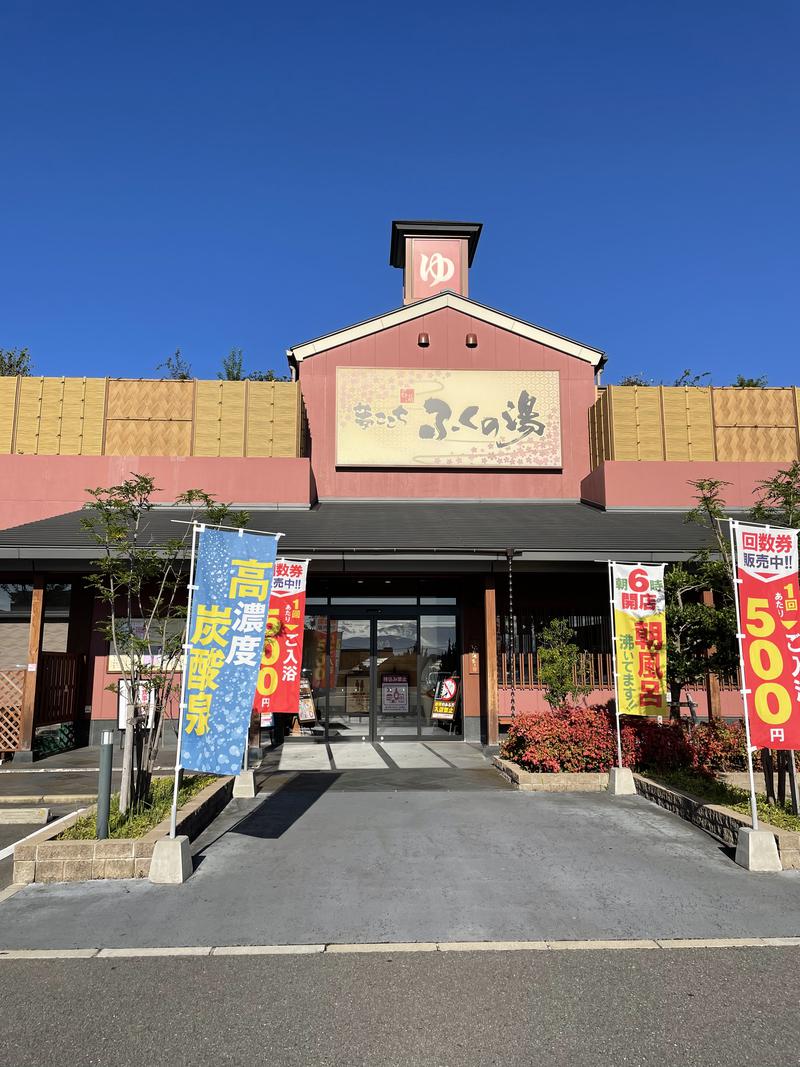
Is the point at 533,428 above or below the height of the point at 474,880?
above

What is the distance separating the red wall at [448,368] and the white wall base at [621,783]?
28.9 ft

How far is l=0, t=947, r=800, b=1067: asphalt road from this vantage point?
331 centimetres

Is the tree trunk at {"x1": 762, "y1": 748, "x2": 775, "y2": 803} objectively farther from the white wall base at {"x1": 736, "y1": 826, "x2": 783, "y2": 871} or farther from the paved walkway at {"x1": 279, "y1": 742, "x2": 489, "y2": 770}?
the paved walkway at {"x1": 279, "y1": 742, "x2": 489, "y2": 770}

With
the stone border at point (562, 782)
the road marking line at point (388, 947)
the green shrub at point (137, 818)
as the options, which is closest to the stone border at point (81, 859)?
the green shrub at point (137, 818)

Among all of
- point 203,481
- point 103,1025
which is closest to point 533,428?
point 203,481

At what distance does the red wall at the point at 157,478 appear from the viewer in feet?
51.3

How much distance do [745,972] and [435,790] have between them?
18.0 feet

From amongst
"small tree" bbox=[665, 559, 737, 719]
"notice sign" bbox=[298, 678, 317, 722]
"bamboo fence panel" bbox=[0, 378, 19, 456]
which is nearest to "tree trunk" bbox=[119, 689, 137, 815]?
"small tree" bbox=[665, 559, 737, 719]

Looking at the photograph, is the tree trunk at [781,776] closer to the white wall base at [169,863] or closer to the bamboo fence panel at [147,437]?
the white wall base at [169,863]

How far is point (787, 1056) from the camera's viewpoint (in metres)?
3.30

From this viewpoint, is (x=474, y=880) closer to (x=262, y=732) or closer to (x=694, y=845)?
(x=694, y=845)

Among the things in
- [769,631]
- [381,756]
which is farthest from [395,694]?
[769,631]

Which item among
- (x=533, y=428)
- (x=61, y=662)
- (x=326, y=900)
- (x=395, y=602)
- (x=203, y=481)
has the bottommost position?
(x=326, y=900)

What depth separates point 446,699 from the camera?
14.7m
